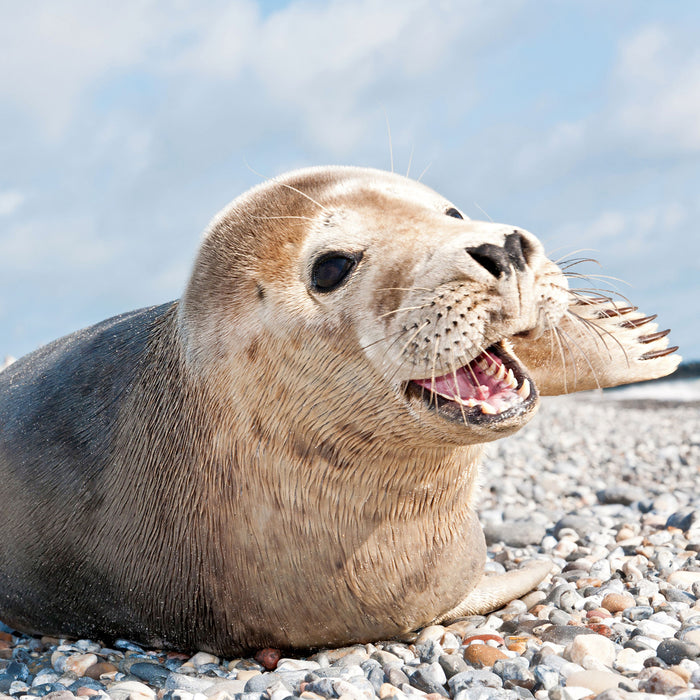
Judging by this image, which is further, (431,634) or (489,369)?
(431,634)

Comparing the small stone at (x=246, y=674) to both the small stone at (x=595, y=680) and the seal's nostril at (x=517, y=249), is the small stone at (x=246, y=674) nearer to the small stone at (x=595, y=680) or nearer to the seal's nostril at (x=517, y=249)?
the small stone at (x=595, y=680)

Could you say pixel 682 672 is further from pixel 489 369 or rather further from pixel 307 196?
pixel 307 196

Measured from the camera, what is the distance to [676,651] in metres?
3.44

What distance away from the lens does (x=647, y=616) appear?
4137mm

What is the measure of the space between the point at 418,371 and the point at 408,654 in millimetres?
1382

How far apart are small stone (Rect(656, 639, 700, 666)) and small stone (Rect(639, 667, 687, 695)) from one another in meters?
0.29

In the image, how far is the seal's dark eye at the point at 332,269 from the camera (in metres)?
3.48

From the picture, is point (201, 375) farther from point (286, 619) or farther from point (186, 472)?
point (286, 619)

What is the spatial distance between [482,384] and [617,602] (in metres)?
1.76

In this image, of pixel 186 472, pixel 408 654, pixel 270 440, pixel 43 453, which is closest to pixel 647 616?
pixel 408 654

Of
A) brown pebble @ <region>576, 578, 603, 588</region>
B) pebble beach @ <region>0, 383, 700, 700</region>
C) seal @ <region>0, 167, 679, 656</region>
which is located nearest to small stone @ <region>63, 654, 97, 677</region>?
pebble beach @ <region>0, 383, 700, 700</region>

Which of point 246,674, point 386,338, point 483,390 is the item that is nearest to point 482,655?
point 246,674

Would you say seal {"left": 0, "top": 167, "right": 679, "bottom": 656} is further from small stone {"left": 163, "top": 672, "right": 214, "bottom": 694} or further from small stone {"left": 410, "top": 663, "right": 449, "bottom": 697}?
small stone {"left": 410, "top": 663, "right": 449, "bottom": 697}

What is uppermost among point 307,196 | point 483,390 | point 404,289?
point 307,196
